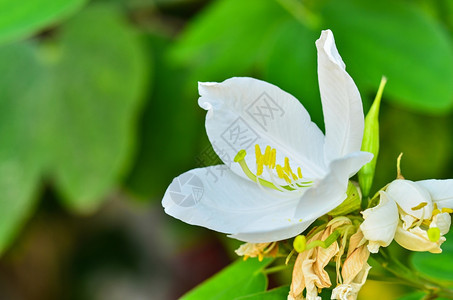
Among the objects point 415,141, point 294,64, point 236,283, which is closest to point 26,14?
point 294,64

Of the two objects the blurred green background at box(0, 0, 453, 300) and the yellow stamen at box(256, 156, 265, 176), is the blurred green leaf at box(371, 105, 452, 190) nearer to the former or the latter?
the blurred green background at box(0, 0, 453, 300)

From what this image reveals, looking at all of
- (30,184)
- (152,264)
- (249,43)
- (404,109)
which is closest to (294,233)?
(249,43)

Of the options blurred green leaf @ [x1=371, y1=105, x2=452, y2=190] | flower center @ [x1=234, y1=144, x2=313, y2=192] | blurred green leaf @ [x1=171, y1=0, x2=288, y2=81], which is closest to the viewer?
flower center @ [x1=234, y1=144, x2=313, y2=192]

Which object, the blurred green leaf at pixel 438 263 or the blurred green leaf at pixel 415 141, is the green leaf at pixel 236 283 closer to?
the blurred green leaf at pixel 438 263

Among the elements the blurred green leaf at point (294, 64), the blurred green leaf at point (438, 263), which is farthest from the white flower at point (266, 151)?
the blurred green leaf at point (294, 64)

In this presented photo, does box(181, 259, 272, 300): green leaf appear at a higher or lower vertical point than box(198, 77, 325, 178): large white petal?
lower

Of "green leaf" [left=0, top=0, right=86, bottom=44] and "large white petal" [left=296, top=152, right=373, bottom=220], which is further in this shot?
"green leaf" [left=0, top=0, right=86, bottom=44]

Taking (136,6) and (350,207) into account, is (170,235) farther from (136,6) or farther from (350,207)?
(350,207)

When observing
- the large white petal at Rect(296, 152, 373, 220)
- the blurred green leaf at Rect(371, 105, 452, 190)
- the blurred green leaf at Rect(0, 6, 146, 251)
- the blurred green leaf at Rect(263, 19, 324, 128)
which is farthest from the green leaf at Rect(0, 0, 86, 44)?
the blurred green leaf at Rect(371, 105, 452, 190)
